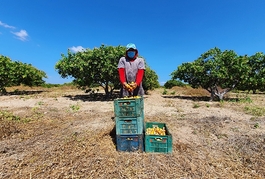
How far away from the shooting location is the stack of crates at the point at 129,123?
160 inches

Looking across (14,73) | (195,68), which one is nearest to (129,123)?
(195,68)

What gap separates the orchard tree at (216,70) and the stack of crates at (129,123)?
34.7ft

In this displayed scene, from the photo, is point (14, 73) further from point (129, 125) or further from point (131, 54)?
point (129, 125)

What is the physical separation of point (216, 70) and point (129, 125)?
11.4 m

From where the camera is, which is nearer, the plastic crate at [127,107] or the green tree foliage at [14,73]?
the plastic crate at [127,107]

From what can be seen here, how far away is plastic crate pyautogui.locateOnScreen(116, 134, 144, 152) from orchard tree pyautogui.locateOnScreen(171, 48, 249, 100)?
1057 cm

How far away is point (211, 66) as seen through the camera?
13.2 metres

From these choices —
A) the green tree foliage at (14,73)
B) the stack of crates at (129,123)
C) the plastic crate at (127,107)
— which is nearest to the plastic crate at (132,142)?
the stack of crates at (129,123)

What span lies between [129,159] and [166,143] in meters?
0.95

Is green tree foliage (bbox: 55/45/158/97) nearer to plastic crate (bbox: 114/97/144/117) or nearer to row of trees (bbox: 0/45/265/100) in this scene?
row of trees (bbox: 0/45/265/100)

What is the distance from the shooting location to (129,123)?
4109mm

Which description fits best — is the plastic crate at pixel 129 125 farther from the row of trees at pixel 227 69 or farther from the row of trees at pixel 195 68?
the row of trees at pixel 227 69

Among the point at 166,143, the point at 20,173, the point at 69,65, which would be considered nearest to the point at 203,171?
the point at 166,143

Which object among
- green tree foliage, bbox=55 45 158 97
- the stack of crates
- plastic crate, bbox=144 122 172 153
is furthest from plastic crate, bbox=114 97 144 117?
green tree foliage, bbox=55 45 158 97
